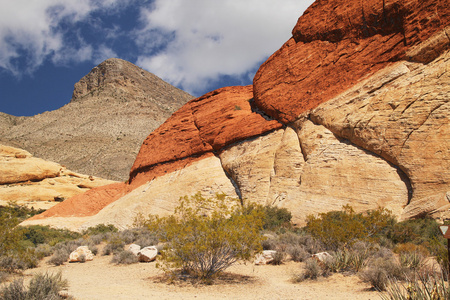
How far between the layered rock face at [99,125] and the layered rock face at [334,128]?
36.8 metres

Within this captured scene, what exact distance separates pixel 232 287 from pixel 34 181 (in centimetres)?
3705

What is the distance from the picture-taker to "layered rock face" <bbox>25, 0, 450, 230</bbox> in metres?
12.6

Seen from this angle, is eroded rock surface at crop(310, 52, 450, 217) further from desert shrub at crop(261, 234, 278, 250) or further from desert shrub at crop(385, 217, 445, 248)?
desert shrub at crop(261, 234, 278, 250)

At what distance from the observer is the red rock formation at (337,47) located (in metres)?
15.4

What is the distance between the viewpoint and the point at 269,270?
9.64 meters

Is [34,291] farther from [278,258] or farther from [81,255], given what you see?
[81,255]

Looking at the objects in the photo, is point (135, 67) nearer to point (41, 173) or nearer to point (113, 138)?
point (113, 138)

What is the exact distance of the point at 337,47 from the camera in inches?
718

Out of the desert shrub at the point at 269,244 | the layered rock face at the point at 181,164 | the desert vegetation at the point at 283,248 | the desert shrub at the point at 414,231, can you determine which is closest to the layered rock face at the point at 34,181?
the layered rock face at the point at 181,164

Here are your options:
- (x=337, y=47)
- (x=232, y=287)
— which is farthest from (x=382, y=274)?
(x=337, y=47)

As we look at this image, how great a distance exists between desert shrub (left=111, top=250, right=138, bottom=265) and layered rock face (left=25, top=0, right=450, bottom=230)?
23.3 ft

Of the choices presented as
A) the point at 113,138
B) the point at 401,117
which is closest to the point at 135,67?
the point at 113,138

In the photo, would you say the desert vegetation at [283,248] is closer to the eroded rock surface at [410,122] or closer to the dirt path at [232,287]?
the dirt path at [232,287]

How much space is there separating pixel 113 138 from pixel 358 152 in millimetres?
63541
